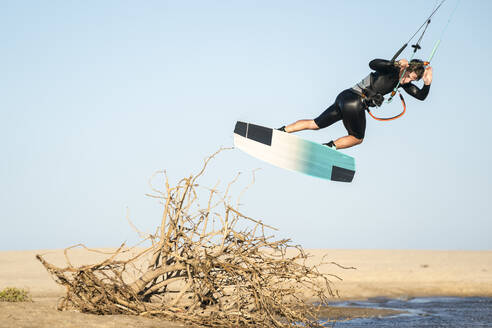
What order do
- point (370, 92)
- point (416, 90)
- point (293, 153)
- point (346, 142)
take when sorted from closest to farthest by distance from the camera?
point (370, 92), point (416, 90), point (346, 142), point (293, 153)

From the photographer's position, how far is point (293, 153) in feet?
27.4

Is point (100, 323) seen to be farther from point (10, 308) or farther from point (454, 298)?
point (454, 298)

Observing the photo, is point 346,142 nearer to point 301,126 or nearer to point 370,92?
point 301,126

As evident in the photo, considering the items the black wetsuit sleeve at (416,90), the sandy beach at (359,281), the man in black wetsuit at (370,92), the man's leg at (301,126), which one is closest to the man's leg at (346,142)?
the man in black wetsuit at (370,92)

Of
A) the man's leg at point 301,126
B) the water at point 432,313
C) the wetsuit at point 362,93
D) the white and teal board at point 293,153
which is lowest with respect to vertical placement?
the water at point 432,313

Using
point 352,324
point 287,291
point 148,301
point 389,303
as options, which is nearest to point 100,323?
point 148,301

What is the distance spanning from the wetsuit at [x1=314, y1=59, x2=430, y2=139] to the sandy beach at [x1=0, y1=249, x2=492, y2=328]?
3863 mm

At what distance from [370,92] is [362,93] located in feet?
0.38

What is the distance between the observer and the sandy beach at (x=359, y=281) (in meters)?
6.97

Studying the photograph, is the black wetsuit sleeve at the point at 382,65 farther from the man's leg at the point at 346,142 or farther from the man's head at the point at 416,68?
the man's leg at the point at 346,142

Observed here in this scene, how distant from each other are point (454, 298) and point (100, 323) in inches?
673

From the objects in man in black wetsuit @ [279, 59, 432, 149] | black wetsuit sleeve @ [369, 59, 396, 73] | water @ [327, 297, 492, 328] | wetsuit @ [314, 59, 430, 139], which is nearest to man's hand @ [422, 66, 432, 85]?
man in black wetsuit @ [279, 59, 432, 149]

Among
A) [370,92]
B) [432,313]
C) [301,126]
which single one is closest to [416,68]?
[370,92]

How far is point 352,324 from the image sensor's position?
44.6 feet
